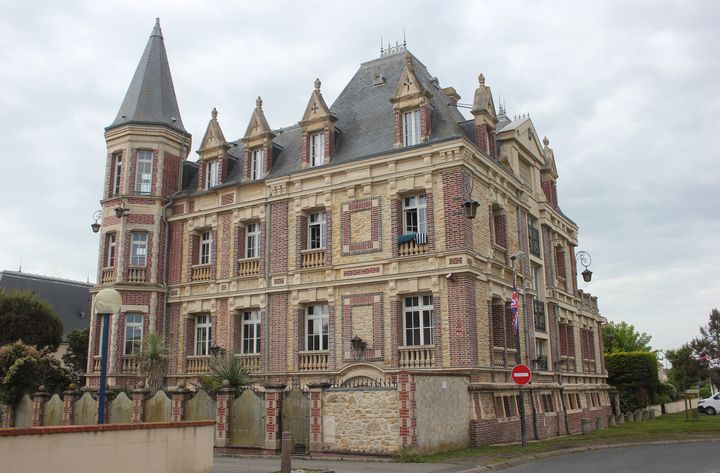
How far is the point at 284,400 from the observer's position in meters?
20.0

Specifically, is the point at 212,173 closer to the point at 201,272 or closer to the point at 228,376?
the point at 201,272

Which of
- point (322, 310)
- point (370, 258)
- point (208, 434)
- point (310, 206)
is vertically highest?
point (310, 206)

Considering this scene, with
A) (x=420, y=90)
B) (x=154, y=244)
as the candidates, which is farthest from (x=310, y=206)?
(x=154, y=244)

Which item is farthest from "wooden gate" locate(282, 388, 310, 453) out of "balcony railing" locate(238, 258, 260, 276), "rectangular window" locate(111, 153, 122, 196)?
"rectangular window" locate(111, 153, 122, 196)

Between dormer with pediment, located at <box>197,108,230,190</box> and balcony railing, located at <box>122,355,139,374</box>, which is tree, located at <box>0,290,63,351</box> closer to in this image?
balcony railing, located at <box>122,355,139,374</box>

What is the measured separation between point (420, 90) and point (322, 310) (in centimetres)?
874

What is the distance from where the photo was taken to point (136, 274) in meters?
29.0

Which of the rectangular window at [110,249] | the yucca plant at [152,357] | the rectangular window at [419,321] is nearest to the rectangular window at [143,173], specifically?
the rectangular window at [110,249]

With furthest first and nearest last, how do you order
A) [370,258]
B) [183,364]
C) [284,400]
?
[183,364] < [370,258] < [284,400]

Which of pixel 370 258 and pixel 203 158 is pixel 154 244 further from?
pixel 370 258

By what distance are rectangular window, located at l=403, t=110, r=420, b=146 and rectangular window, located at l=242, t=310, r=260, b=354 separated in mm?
9046

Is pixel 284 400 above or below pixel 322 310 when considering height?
below

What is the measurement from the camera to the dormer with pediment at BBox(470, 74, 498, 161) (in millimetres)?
A: 25266

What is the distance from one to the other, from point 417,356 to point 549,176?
1476 centimetres
